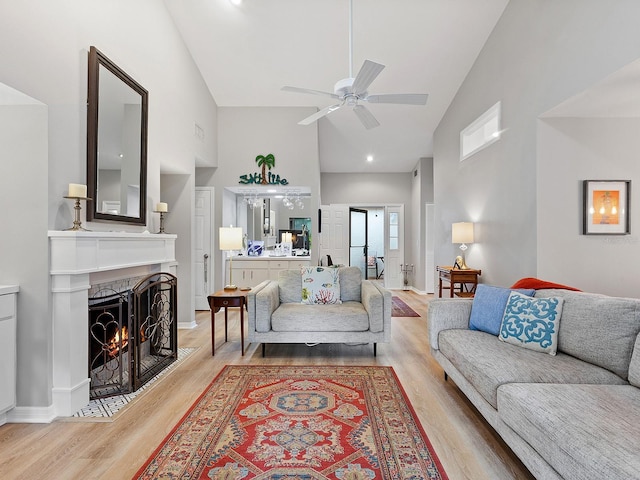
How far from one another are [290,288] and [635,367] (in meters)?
2.88

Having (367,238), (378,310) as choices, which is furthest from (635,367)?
(367,238)

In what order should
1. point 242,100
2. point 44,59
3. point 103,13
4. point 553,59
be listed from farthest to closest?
point 242,100
point 553,59
point 103,13
point 44,59

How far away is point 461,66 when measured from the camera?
5.08 meters

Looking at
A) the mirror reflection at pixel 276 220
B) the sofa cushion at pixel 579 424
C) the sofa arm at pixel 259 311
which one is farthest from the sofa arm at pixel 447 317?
the mirror reflection at pixel 276 220

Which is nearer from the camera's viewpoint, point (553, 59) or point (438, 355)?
point (438, 355)

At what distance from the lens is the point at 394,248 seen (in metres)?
8.55

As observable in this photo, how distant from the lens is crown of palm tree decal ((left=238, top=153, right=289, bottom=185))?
587 centimetres

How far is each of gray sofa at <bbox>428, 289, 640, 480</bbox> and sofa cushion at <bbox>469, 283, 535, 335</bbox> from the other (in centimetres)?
6

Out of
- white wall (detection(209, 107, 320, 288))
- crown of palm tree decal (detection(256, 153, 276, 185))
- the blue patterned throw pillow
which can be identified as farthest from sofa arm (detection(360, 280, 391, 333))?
crown of palm tree decal (detection(256, 153, 276, 185))

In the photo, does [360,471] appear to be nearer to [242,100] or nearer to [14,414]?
[14,414]

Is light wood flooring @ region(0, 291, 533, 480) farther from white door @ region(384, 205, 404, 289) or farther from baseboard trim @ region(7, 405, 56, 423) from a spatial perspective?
white door @ region(384, 205, 404, 289)

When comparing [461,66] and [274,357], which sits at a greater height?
[461,66]

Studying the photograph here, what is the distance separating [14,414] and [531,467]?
296cm

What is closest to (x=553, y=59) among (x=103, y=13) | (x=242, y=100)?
(x=103, y=13)
